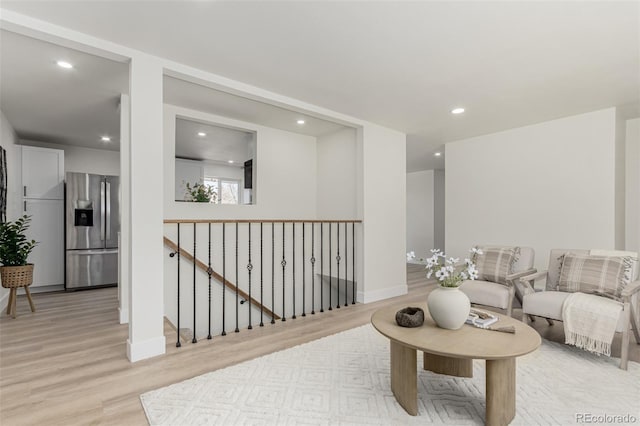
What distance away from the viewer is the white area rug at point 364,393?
6.02 feet

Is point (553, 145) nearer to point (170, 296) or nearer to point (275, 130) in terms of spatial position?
point (275, 130)

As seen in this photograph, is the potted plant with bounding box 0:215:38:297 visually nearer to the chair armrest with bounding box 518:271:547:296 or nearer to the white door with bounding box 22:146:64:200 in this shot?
the white door with bounding box 22:146:64:200

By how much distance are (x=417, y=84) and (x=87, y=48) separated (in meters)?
2.91

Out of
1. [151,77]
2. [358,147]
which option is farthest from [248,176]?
[151,77]

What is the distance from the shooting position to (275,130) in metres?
4.98

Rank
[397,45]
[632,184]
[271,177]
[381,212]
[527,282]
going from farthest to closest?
[271,177] → [381,212] → [632,184] → [527,282] → [397,45]

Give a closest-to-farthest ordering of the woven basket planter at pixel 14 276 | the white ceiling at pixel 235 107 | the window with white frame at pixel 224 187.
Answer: the white ceiling at pixel 235 107 < the woven basket planter at pixel 14 276 < the window with white frame at pixel 224 187

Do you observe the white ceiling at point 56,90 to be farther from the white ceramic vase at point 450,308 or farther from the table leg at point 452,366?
the table leg at point 452,366

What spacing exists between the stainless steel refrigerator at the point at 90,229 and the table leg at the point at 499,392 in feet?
19.4

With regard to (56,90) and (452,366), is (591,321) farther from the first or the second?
(56,90)

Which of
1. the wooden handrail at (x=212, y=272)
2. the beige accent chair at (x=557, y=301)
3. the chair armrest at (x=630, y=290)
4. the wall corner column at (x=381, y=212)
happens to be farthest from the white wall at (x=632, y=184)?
the wooden handrail at (x=212, y=272)

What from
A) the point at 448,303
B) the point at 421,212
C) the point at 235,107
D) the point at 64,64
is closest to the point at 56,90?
the point at 64,64

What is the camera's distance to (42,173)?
516 centimetres

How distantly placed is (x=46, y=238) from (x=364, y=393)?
19.0 ft
